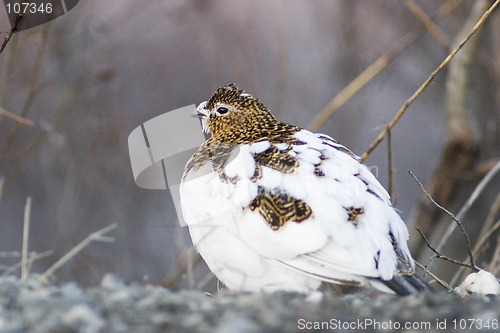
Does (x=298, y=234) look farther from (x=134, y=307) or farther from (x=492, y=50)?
(x=492, y=50)

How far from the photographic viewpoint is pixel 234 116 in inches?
170

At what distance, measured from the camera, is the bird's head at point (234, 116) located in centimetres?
429

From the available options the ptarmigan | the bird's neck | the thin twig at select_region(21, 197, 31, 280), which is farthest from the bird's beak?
the thin twig at select_region(21, 197, 31, 280)

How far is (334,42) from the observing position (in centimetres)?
786

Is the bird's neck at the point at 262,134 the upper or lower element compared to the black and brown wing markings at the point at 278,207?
upper

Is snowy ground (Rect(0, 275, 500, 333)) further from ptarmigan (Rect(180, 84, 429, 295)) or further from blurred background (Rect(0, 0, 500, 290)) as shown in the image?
blurred background (Rect(0, 0, 500, 290))

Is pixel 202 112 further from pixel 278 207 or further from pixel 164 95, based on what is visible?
pixel 164 95

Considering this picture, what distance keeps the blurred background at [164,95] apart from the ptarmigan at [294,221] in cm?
208

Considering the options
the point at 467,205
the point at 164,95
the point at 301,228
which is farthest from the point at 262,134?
the point at 164,95

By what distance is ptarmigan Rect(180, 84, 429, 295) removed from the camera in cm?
318

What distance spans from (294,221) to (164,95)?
195 inches

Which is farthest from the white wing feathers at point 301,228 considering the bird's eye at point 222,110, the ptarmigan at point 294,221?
the bird's eye at point 222,110

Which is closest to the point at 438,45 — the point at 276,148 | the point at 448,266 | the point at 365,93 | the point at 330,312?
the point at 365,93

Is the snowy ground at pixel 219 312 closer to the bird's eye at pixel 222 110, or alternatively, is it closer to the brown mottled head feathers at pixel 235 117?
the brown mottled head feathers at pixel 235 117
